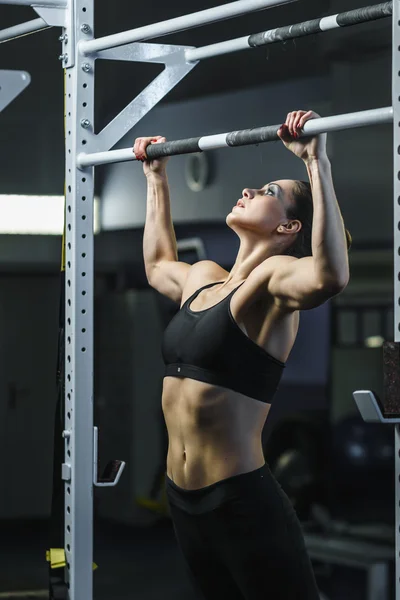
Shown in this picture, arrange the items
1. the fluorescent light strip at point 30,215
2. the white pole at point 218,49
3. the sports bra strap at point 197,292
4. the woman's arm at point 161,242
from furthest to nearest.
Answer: the fluorescent light strip at point 30,215 → the woman's arm at point 161,242 → the sports bra strap at point 197,292 → the white pole at point 218,49

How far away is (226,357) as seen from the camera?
8.70 feet

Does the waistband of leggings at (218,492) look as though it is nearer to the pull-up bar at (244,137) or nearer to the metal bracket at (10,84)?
the pull-up bar at (244,137)

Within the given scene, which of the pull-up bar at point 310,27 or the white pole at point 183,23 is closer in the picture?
the pull-up bar at point 310,27

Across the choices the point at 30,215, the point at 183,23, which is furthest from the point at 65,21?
the point at 30,215

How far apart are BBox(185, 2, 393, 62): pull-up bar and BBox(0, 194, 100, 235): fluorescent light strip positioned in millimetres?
2604

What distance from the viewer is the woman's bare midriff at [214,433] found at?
267 cm

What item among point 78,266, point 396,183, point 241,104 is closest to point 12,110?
point 241,104

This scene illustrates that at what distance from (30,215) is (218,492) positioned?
9.77ft

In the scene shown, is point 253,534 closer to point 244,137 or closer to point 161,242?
point 161,242

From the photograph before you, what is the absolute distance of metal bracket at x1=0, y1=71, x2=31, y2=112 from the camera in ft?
11.4

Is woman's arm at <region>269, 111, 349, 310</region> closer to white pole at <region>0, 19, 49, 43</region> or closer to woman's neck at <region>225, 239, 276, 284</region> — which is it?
woman's neck at <region>225, 239, 276, 284</region>

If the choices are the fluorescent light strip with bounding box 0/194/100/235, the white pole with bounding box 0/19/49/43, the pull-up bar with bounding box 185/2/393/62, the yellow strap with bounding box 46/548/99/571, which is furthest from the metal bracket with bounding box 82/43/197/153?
the fluorescent light strip with bounding box 0/194/100/235

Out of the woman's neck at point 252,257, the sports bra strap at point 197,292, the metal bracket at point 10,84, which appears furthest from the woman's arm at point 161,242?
the metal bracket at point 10,84

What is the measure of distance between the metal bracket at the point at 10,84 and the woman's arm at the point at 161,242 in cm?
77
